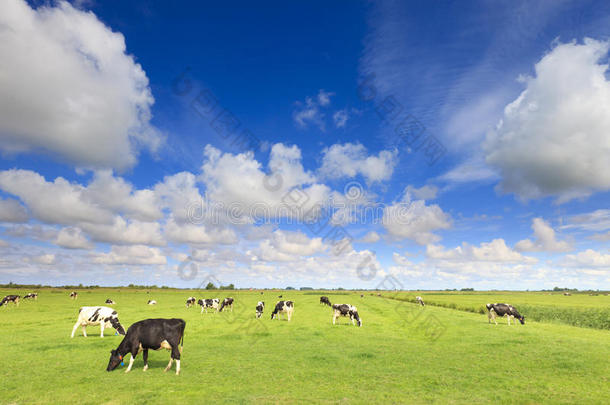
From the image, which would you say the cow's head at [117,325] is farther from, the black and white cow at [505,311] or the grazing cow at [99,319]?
the black and white cow at [505,311]

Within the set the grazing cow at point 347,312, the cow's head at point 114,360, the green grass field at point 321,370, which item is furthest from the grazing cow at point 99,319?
the grazing cow at point 347,312

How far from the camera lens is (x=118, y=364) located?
44.2ft

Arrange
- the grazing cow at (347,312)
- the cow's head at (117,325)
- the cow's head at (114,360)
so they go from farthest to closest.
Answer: the grazing cow at (347,312), the cow's head at (117,325), the cow's head at (114,360)

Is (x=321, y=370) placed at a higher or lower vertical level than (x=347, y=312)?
lower

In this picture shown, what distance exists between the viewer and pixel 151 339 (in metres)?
12.9

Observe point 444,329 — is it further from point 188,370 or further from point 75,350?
point 75,350

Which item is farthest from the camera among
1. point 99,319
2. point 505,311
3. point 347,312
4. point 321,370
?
point 505,311

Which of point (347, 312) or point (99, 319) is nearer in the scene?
point (99, 319)

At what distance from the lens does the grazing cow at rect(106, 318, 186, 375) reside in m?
12.9

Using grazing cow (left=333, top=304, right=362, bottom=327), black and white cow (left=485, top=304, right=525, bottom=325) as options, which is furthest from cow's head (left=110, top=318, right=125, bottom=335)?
black and white cow (left=485, top=304, right=525, bottom=325)

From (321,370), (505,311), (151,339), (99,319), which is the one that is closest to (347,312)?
(321,370)

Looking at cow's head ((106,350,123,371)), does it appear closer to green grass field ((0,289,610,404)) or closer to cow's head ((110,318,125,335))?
green grass field ((0,289,610,404))

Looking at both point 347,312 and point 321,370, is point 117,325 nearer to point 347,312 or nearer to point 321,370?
point 321,370

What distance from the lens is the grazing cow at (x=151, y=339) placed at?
1286cm
